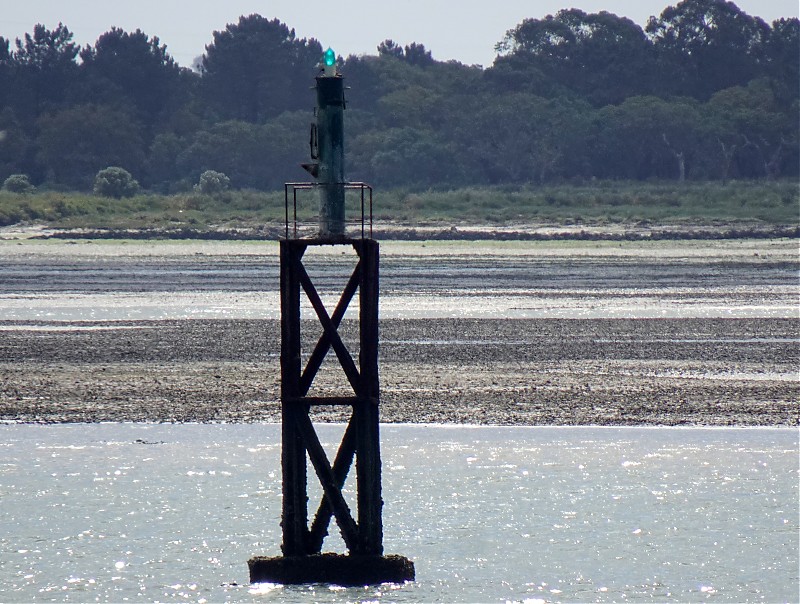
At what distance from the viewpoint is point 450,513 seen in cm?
1329

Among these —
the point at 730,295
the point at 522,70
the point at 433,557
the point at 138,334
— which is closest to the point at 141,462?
the point at 433,557

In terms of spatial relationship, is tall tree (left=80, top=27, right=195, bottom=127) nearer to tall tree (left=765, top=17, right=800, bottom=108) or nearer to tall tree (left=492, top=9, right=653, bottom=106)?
tall tree (left=492, top=9, right=653, bottom=106)

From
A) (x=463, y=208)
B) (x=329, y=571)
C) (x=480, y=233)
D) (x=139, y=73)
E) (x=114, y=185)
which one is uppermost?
(x=139, y=73)

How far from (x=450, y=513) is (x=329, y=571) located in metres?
2.29

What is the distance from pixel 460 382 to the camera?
2020 cm

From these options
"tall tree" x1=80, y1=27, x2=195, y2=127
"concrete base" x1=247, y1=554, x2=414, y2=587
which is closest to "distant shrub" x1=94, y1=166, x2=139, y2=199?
"tall tree" x1=80, y1=27, x2=195, y2=127

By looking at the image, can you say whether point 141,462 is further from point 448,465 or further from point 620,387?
point 620,387

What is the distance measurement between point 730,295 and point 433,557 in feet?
79.2

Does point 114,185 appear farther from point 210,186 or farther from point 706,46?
point 706,46

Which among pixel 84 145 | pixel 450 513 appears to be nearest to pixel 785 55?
pixel 84 145

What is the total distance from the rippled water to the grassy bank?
171ft

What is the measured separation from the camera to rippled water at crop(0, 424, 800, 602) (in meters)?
11.1

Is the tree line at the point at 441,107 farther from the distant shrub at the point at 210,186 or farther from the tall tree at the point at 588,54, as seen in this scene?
the distant shrub at the point at 210,186

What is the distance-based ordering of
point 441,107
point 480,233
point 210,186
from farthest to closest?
point 441,107
point 210,186
point 480,233
